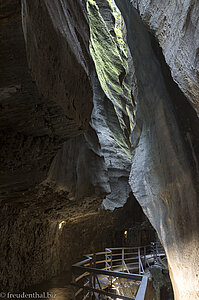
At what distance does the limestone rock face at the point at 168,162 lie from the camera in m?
4.55

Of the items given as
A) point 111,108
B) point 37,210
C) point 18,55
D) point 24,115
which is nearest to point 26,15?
point 18,55

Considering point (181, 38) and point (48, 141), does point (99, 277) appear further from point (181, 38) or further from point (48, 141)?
point (181, 38)

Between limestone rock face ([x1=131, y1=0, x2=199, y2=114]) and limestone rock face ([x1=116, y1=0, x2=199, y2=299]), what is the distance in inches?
61.1

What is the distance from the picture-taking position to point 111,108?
9852mm

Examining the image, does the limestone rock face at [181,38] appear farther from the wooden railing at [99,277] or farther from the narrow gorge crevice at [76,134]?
the wooden railing at [99,277]

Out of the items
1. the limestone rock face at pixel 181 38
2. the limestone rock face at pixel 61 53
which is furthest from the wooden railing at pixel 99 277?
the limestone rock face at pixel 181 38

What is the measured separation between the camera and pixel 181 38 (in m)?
3.08

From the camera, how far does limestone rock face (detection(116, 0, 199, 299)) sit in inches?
179

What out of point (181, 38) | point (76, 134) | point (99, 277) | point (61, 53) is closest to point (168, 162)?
point (76, 134)

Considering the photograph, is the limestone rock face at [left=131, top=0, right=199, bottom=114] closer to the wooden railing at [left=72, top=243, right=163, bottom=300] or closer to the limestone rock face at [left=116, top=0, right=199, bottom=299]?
the limestone rock face at [left=116, top=0, right=199, bottom=299]

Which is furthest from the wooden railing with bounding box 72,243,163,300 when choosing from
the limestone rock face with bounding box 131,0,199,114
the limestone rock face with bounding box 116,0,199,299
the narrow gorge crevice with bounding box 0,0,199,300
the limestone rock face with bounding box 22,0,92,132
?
the limestone rock face with bounding box 131,0,199,114

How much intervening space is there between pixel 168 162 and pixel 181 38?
2.46m

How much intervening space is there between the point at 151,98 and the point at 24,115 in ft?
10.5

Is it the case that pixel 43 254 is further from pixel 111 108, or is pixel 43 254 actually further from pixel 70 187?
pixel 111 108
